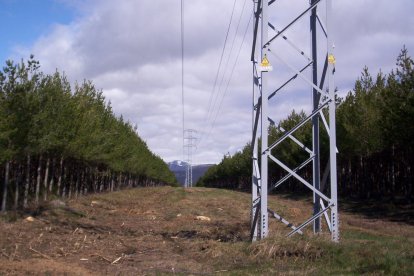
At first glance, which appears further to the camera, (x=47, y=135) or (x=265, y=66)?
(x=47, y=135)

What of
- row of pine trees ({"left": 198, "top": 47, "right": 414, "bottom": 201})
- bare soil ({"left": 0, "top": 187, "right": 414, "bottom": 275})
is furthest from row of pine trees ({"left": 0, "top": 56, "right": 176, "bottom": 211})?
row of pine trees ({"left": 198, "top": 47, "right": 414, "bottom": 201})

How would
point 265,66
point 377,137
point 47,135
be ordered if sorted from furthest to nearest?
point 377,137 → point 47,135 → point 265,66

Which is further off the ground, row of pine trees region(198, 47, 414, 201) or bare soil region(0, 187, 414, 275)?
row of pine trees region(198, 47, 414, 201)

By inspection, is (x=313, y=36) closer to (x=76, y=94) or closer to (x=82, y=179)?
(x=76, y=94)

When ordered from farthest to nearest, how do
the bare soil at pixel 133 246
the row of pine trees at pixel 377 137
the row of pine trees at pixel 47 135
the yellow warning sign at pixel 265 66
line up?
the row of pine trees at pixel 377 137 < the row of pine trees at pixel 47 135 < the yellow warning sign at pixel 265 66 < the bare soil at pixel 133 246

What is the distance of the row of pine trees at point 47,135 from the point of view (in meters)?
22.4

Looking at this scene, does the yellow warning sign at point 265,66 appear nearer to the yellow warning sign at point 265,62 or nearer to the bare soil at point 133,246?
the yellow warning sign at point 265,62

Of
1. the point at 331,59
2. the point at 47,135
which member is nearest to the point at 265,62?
the point at 331,59

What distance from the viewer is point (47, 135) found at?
77.3ft

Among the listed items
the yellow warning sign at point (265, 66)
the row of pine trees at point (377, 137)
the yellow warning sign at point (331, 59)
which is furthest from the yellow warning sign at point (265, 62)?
the row of pine trees at point (377, 137)

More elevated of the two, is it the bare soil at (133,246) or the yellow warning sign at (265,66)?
the yellow warning sign at (265,66)

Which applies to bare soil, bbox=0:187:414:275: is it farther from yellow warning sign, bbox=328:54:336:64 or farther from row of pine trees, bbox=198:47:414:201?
Answer: row of pine trees, bbox=198:47:414:201

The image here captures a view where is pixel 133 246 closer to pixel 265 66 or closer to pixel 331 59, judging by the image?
pixel 265 66

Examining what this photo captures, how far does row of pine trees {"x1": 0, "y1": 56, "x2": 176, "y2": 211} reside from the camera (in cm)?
2242
